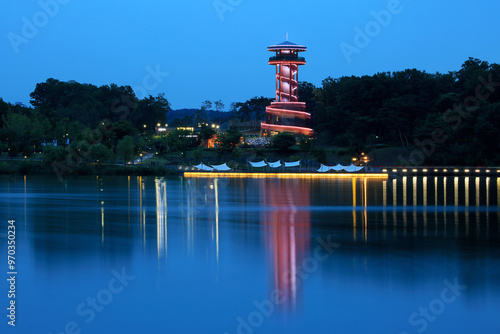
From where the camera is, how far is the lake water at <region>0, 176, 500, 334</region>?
983 cm

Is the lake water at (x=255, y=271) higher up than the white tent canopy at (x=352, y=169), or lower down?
lower down

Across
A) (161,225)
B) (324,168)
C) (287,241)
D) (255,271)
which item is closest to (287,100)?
(324,168)

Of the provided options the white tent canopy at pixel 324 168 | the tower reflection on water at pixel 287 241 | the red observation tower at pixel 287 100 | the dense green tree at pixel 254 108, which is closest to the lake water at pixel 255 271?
the tower reflection on water at pixel 287 241

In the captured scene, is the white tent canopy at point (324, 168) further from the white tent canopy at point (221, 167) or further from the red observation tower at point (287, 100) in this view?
the red observation tower at point (287, 100)

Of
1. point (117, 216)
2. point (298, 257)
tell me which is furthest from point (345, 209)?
point (298, 257)

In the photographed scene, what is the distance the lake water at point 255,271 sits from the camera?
9.83 m

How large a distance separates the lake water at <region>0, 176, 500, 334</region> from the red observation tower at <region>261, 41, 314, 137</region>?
5782cm

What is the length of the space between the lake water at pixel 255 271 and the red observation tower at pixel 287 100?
57818 millimetres

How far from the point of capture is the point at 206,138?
8406 cm

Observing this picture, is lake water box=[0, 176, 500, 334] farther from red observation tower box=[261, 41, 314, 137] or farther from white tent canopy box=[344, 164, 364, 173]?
red observation tower box=[261, 41, 314, 137]

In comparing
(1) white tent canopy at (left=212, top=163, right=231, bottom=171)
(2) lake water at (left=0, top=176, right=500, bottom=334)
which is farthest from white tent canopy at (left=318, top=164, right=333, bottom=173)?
(2) lake water at (left=0, top=176, right=500, bottom=334)

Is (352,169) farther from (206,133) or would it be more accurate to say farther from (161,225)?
(161,225)

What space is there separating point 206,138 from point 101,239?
67.0m

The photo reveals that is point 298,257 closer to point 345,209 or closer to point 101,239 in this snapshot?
Answer: point 101,239
